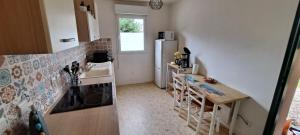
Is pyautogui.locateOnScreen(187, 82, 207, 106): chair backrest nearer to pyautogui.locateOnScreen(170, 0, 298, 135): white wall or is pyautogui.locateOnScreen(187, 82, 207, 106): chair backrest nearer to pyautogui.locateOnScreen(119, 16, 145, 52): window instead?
pyautogui.locateOnScreen(170, 0, 298, 135): white wall

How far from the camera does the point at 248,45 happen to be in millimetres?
1854

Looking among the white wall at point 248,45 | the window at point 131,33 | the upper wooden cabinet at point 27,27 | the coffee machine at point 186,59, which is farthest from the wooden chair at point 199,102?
the window at point 131,33

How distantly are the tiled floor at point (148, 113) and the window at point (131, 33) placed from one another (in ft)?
3.88

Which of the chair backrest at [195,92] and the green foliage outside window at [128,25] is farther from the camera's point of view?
the green foliage outside window at [128,25]

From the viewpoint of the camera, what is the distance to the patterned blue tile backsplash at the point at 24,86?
0.71 metres

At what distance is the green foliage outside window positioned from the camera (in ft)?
12.0

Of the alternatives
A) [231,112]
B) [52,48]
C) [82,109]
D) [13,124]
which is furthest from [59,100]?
[231,112]

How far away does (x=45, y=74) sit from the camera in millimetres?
1130

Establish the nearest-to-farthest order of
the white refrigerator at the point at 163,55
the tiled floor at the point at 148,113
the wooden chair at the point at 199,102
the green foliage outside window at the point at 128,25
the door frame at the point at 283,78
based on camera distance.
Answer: the door frame at the point at 283,78 → the wooden chair at the point at 199,102 → the tiled floor at the point at 148,113 → the white refrigerator at the point at 163,55 → the green foliage outside window at the point at 128,25

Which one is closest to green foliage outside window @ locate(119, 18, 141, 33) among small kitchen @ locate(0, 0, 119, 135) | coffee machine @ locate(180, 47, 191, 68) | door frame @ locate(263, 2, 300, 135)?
coffee machine @ locate(180, 47, 191, 68)

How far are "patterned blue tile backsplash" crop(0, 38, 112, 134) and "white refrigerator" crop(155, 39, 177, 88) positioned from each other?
258 cm

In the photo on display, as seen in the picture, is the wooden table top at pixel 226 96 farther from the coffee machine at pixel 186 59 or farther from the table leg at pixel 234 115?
the coffee machine at pixel 186 59

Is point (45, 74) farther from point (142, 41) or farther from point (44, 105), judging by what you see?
point (142, 41)

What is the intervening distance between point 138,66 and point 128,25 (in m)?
1.19
